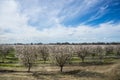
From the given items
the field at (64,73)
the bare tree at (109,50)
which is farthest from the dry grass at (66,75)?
the bare tree at (109,50)

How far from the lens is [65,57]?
7100 cm

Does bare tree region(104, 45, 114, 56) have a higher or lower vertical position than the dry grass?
higher

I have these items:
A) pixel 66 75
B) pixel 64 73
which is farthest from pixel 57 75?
pixel 64 73

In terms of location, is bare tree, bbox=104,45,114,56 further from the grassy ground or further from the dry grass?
the dry grass

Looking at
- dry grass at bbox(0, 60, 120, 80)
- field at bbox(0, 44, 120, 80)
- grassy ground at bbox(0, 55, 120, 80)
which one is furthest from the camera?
grassy ground at bbox(0, 55, 120, 80)

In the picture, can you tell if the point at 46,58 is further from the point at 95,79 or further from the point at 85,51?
the point at 95,79

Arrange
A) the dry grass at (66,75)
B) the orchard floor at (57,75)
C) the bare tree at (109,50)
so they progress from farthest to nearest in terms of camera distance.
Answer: the bare tree at (109,50) → the orchard floor at (57,75) → the dry grass at (66,75)

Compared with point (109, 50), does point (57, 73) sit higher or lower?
lower

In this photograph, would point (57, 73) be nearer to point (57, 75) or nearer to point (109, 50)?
point (57, 75)

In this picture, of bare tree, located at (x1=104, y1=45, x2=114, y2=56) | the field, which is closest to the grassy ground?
the field

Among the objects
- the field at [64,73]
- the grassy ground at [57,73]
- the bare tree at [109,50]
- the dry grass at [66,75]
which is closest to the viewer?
the dry grass at [66,75]

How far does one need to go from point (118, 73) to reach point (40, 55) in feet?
223

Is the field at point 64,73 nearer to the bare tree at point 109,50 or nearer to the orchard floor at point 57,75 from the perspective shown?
the orchard floor at point 57,75

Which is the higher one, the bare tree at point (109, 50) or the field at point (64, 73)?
the bare tree at point (109, 50)
